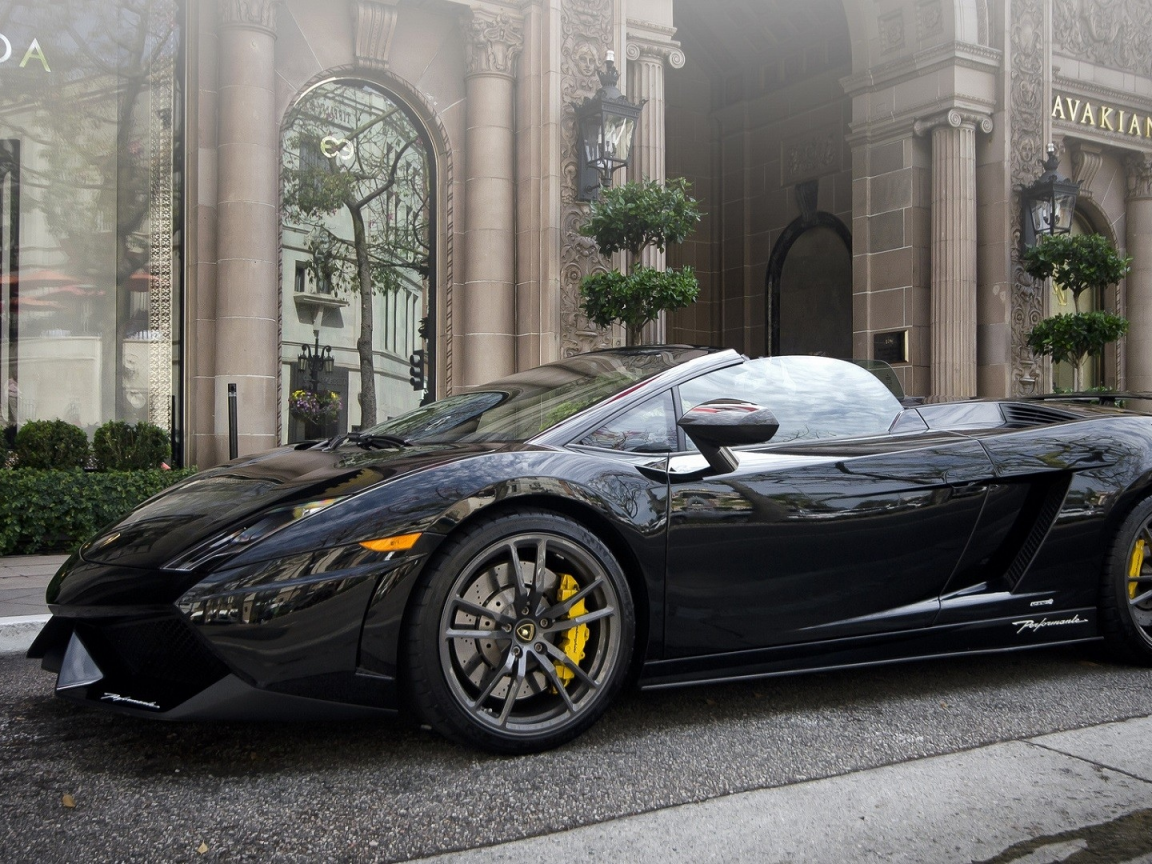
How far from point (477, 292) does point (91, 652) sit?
331 inches

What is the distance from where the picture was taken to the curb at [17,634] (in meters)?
4.34

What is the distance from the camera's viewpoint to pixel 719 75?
64.1 feet

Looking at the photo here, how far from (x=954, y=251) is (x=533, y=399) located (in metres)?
11.8

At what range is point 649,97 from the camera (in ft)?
38.1

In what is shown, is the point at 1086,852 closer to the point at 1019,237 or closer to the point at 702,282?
the point at 1019,237

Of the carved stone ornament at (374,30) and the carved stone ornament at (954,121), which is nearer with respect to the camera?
the carved stone ornament at (374,30)

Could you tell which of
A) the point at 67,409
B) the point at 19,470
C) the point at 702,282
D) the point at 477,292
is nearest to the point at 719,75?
the point at 702,282

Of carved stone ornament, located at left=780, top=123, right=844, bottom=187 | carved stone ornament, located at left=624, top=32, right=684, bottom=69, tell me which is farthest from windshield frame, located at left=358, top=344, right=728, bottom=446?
carved stone ornament, located at left=780, top=123, right=844, bottom=187

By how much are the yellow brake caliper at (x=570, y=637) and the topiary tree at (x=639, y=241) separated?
22.6 ft

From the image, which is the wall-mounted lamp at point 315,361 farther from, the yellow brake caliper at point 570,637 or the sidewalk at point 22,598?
the yellow brake caliper at point 570,637

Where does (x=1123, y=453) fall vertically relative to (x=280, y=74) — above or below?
below

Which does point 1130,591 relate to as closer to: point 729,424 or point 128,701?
point 729,424

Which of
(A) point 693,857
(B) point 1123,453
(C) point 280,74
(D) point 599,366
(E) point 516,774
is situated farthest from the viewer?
(C) point 280,74

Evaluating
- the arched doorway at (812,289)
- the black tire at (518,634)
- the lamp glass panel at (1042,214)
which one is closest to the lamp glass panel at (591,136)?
the lamp glass panel at (1042,214)
